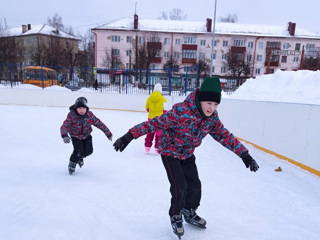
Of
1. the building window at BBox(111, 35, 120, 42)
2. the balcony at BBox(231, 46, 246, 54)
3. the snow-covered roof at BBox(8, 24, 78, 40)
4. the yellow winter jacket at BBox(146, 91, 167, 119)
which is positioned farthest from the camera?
the snow-covered roof at BBox(8, 24, 78, 40)

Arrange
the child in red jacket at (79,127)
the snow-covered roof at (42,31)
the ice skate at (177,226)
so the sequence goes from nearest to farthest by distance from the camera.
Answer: the ice skate at (177,226)
the child in red jacket at (79,127)
the snow-covered roof at (42,31)

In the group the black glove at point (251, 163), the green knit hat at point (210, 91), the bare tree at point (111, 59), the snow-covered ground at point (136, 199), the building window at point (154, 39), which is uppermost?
the building window at point (154, 39)

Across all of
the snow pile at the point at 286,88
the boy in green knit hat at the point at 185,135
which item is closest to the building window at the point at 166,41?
the snow pile at the point at 286,88

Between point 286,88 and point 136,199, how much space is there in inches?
197

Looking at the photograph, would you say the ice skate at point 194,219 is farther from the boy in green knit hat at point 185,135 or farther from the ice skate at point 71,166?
the ice skate at point 71,166

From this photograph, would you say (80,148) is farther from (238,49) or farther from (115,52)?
(238,49)

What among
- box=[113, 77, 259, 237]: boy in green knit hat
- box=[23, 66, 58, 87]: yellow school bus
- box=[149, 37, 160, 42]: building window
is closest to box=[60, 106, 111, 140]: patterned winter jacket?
box=[113, 77, 259, 237]: boy in green knit hat

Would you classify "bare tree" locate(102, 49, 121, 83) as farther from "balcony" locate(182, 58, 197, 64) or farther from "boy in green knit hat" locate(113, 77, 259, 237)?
"boy in green knit hat" locate(113, 77, 259, 237)

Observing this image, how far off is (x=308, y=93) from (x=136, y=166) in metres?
3.99

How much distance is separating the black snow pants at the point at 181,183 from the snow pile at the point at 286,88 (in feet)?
12.2

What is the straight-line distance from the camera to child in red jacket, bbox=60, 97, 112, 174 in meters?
3.19

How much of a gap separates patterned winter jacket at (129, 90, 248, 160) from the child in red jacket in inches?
61.2

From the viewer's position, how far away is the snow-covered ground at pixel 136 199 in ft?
6.82

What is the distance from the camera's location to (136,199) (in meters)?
2.68
